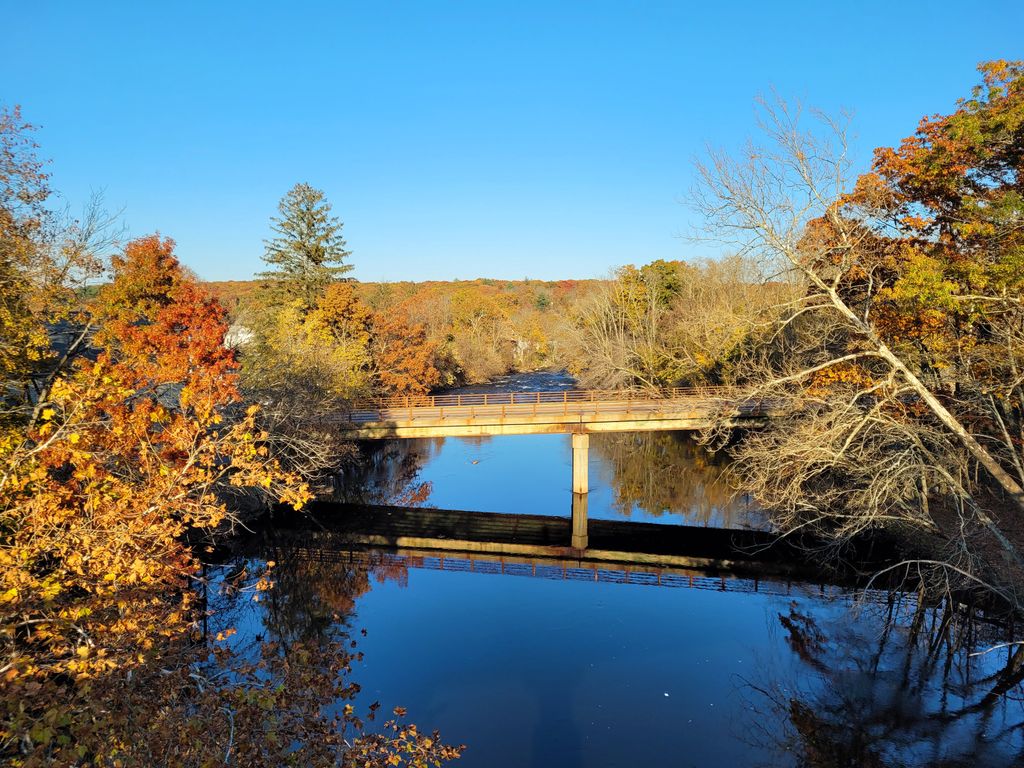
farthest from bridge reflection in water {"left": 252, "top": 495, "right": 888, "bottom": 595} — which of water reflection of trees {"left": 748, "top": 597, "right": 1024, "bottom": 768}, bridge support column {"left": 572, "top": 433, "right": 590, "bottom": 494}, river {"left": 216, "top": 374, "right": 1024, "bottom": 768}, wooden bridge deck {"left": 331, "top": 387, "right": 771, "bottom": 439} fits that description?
wooden bridge deck {"left": 331, "top": 387, "right": 771, "bottom": 439}

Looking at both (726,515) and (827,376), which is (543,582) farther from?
(827,376)

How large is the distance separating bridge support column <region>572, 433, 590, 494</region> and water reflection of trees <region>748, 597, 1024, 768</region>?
11.3 metres

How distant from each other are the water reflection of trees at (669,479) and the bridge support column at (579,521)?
5.44 ft

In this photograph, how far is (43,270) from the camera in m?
12.2

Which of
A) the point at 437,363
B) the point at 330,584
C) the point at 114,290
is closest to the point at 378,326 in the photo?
the point at 437,363

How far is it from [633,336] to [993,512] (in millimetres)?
30451

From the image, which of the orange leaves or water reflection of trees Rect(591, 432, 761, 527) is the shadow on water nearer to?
the orange leaves

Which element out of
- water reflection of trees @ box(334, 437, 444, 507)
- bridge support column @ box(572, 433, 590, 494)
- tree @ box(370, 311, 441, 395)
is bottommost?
water reflection of trees @ box(334, 437, 444, 507)

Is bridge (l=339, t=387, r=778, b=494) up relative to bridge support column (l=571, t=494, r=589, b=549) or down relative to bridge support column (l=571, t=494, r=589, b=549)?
up

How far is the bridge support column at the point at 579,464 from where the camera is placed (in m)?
26.6

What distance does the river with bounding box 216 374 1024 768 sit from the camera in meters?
11.3

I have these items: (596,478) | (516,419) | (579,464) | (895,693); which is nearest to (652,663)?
(895,693)

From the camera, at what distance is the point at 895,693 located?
12.6 m

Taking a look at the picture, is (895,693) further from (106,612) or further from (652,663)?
(106,612)
